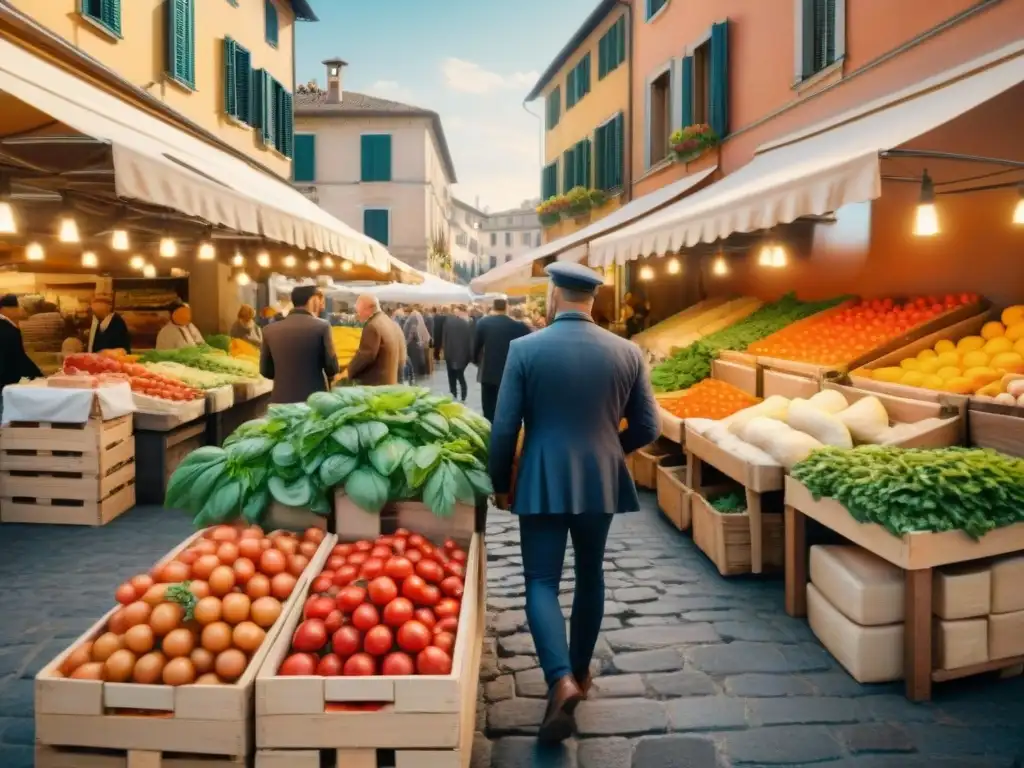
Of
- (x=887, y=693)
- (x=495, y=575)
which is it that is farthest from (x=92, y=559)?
(x=887, y=693)

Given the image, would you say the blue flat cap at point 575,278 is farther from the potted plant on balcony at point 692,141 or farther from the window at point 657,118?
the window at point 657,118

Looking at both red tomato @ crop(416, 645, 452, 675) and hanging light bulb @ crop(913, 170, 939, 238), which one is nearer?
red tomato @ crop(416, 645, 452, 675)

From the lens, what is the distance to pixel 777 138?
10188mm

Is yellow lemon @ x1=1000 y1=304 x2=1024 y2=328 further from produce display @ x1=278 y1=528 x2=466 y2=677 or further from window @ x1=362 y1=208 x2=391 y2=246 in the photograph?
window @ x1=362 y1=208 x2=391 y2=246

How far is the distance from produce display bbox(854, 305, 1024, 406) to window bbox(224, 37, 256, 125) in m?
11.8

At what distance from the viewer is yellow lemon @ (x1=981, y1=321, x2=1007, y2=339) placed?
5.85 metres

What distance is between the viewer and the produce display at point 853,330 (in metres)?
6.62

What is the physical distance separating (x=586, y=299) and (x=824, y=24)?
764cm

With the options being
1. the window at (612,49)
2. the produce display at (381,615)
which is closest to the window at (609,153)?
the window at (612,49)

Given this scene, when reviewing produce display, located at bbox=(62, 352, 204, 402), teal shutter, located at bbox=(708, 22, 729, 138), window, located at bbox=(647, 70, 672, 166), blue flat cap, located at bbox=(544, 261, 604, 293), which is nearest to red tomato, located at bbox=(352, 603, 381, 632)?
blue flat cap, located at bbox=(544, 261, 604, 293)

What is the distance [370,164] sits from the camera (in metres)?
36.2

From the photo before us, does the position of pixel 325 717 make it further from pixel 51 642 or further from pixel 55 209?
pixel 55 209

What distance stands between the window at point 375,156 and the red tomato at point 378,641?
116ft

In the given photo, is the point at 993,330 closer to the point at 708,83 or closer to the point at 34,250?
the point at 708,83
